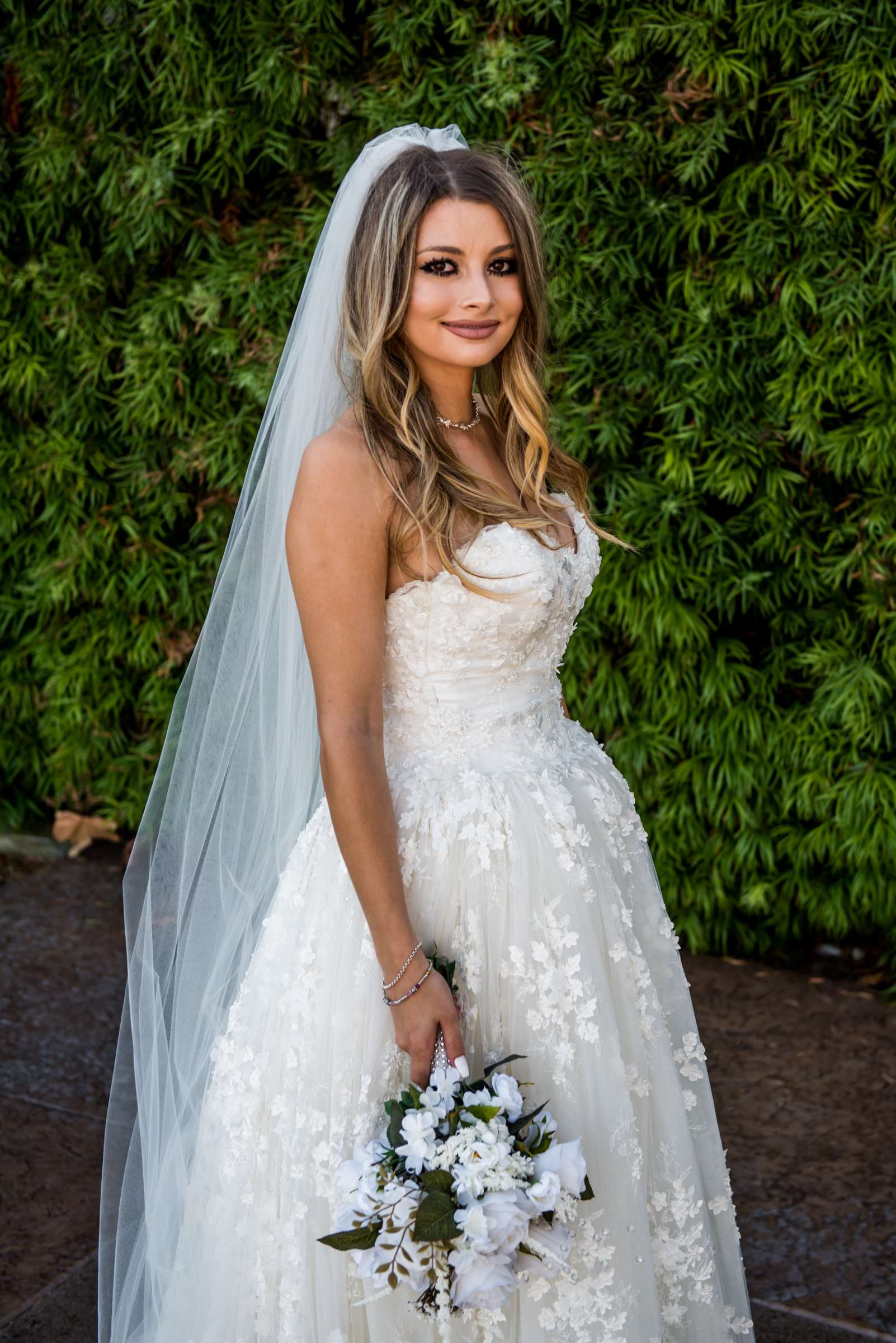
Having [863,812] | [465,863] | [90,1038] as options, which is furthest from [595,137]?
[90,1038]

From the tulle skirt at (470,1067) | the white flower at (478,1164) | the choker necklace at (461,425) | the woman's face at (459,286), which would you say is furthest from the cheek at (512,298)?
the white flower at (478,1164)

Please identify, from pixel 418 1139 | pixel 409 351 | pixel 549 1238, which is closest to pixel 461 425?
pixel 409 351

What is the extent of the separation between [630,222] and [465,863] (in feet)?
8.41

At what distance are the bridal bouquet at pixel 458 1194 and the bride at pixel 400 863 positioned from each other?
12 centimetres

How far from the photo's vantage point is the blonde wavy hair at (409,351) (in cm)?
187

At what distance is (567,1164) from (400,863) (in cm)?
48

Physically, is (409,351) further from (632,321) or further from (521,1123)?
(632,321)

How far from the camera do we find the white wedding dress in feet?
6.07

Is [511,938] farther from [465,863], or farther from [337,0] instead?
[337,0]

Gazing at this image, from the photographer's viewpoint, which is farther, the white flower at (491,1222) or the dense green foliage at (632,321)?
the dense green foliage at (632,321)

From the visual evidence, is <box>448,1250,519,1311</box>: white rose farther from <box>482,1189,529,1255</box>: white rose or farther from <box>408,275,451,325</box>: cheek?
<box>408,275,451,325</box>: cheek

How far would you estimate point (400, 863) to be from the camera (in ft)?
6.20

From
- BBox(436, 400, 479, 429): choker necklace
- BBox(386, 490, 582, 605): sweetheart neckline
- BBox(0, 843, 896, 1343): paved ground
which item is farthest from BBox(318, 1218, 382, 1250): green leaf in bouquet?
BBox(436, 400, 479, 429): choker necklace

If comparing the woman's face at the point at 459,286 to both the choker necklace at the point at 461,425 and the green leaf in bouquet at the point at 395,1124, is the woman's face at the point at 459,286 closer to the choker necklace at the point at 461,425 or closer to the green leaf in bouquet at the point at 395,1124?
the choker necklace at the point at 461,425
